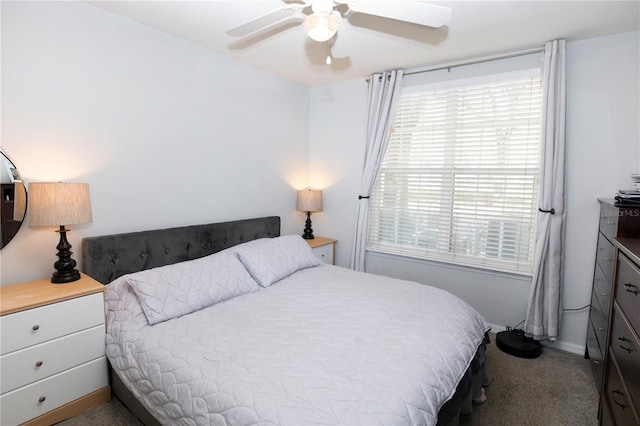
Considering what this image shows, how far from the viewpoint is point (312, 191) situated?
3830mm

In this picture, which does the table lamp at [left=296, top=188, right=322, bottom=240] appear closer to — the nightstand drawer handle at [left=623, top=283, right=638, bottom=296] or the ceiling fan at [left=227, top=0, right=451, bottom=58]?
the ceiling fan at [left=227, top=0, right=451, bottom=58]

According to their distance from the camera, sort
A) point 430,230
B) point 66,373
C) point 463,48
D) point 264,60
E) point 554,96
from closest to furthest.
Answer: point 66,373, point 554,96, point 463,48, point 264,60, point 430,230

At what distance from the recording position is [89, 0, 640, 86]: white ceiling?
83.7 inches

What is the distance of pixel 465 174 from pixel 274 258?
193cm

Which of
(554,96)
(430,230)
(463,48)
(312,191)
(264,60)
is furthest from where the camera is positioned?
(312,191)

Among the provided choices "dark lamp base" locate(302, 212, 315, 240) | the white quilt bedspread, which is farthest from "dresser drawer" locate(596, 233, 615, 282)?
"dark lamp base" locate(302, 212, 315, 240)

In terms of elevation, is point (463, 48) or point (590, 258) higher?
point (463, 48)

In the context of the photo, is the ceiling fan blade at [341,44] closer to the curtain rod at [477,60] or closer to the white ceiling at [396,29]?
the white ceiling at [396,29]

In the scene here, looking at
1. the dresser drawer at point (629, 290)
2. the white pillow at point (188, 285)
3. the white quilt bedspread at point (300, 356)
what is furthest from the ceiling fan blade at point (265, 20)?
the dresser drawer at point (629, 290)

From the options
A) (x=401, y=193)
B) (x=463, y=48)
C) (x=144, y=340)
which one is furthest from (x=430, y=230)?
(x=144, y=340)

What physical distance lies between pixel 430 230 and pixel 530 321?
44.6 inches

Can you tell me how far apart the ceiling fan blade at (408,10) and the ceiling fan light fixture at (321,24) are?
0.15 m

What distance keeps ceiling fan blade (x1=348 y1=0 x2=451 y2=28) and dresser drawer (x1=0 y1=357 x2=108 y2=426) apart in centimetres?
249

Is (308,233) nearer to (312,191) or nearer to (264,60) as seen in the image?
(312,191)
